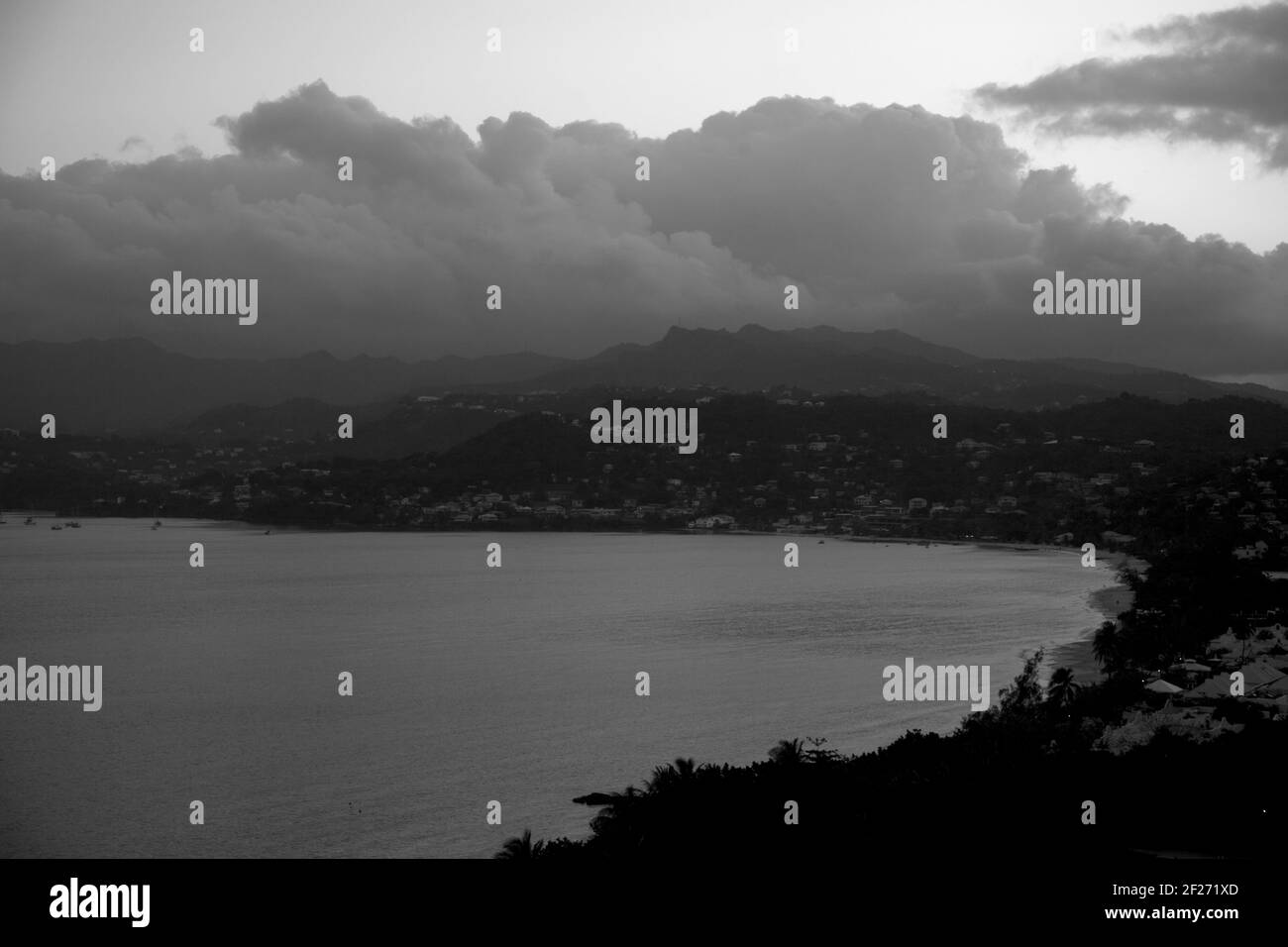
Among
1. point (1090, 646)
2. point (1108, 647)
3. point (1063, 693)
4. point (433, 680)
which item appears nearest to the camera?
point (1063, 693)

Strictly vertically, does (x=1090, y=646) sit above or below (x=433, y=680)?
above

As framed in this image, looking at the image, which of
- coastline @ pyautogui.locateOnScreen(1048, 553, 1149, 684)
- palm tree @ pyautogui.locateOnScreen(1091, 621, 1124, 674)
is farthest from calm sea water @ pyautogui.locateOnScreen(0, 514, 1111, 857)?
palm tree @ pyautogui.locateOnScreen(1091, 621, 1124, 674)

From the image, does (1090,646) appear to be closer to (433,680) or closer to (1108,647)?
(1108,647)

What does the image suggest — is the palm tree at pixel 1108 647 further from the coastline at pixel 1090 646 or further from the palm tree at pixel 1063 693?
the palm tree at pixel 1063 693

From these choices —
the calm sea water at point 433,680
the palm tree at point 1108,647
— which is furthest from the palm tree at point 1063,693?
the palm tree at point 1108,647

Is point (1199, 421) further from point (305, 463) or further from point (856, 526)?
point (305, 463)

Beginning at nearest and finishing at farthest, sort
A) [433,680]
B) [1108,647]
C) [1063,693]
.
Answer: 1. [1063,693]
2. [1108,647]
3. [433,680]

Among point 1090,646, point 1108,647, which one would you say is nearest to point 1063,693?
point 1108,647

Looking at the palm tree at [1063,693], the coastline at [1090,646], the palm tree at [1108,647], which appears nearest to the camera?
the palm tree at [1063,693]

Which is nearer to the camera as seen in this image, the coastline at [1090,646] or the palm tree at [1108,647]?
the palm tree at [1108,647]
